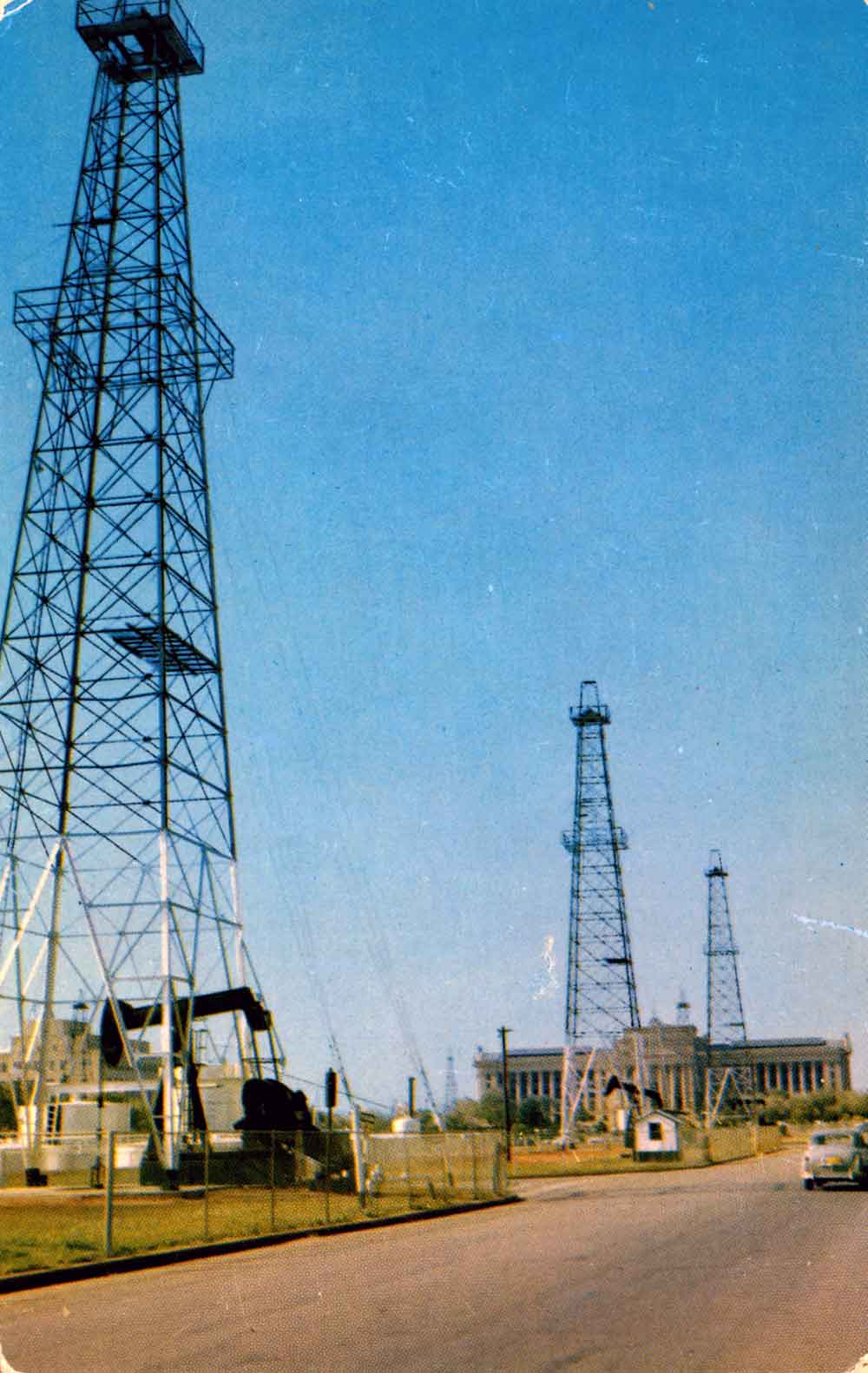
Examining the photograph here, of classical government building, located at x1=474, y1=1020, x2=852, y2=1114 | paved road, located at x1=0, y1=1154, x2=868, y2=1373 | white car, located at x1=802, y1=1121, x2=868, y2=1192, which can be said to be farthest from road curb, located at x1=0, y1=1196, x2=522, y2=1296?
classical government building, located at x1=474, y1=1020, x2=852, y2=1114

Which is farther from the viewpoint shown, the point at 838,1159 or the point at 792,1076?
the point at 792,1076

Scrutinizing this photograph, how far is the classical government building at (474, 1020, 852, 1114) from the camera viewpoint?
122m

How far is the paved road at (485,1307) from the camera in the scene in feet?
30.4

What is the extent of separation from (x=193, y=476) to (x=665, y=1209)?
19788 mm

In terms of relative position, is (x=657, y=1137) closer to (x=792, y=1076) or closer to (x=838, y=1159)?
(x=838, y=1159)

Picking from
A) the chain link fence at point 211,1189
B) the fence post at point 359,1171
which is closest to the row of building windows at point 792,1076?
the chain link fence at point 211,1189

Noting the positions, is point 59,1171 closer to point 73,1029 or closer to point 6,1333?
point 6,1333

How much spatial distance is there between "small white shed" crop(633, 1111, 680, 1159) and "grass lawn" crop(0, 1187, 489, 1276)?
28.9m

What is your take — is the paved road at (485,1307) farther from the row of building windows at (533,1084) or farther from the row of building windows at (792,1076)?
the row of building windows at (533,1084)

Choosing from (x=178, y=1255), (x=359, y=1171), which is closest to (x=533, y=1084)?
(x=359, y=1171)

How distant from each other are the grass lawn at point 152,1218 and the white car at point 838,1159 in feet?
24.8

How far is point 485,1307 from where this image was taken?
11.8 metres

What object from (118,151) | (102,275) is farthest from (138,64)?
(102,275)

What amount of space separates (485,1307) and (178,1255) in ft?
20.4
